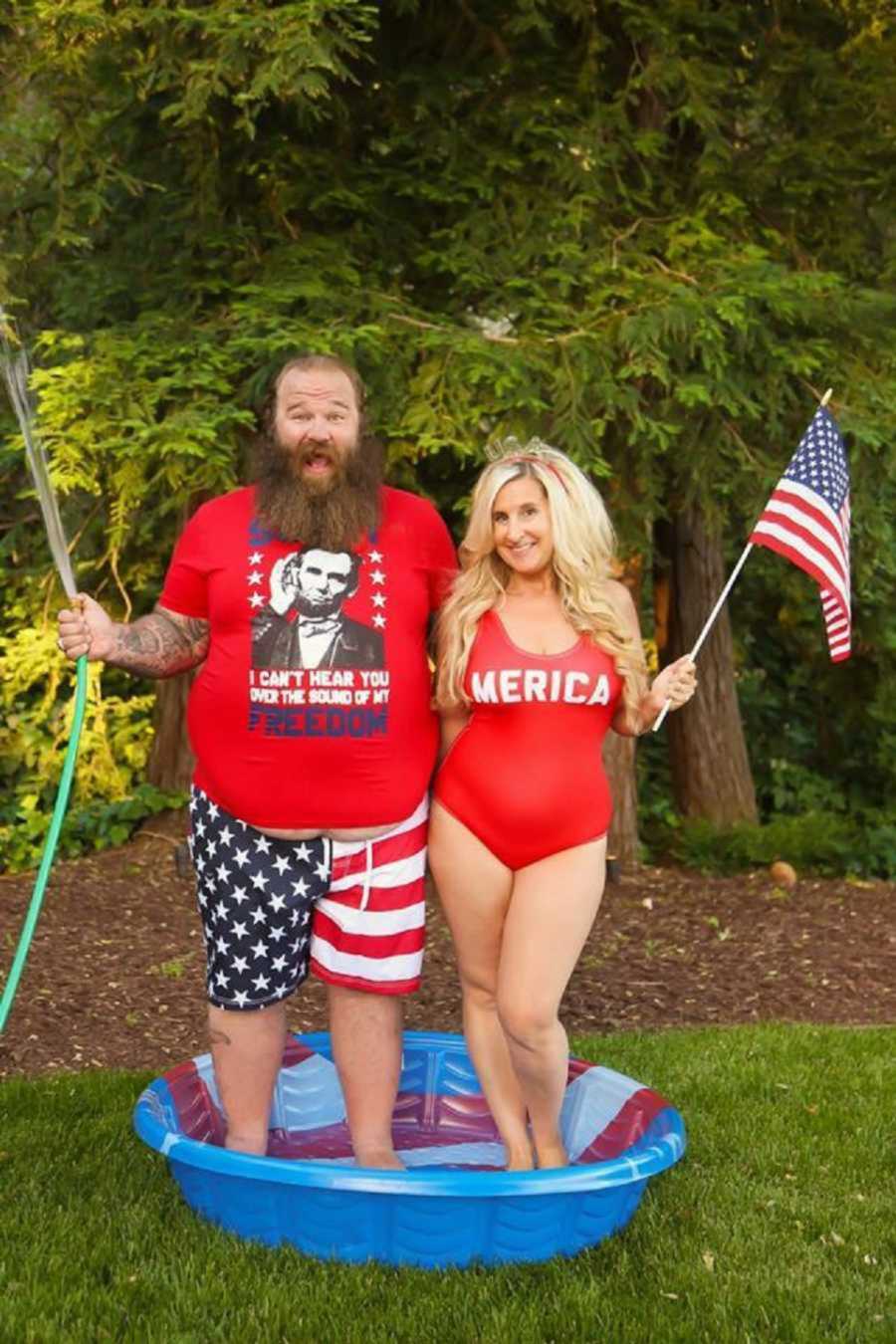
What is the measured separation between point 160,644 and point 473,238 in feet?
11.0

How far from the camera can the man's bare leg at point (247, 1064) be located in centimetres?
371

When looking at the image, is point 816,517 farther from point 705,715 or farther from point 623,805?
point 705,715

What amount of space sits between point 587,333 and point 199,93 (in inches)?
67.5

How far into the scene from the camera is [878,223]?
748cm

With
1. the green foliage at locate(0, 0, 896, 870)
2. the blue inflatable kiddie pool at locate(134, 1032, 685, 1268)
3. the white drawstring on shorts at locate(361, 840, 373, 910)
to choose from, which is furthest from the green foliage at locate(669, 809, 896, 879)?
the white drawstring on shorts at locate(361, 840, 373, 910)

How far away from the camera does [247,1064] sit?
3730 millimetres

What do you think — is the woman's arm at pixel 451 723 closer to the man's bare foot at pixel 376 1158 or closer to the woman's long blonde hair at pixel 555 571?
the woman's long blonde hair at pixel 555 571

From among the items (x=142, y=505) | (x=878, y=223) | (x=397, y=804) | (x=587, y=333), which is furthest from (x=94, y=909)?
(x=878, y=223)

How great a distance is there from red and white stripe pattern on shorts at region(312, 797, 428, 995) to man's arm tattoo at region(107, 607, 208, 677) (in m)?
0.56

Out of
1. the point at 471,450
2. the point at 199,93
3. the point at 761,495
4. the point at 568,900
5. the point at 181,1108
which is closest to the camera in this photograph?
the point at 568,900

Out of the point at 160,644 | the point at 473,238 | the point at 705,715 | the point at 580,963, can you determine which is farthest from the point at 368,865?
the point at 705,715

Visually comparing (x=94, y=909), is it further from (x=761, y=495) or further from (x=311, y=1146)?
(x=761, y=495)

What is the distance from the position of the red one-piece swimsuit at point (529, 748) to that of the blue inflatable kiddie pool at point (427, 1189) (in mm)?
691

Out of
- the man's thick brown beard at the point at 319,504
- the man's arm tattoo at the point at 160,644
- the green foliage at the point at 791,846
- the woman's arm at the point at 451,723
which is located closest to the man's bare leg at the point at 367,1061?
the woman's arm at the point at 451,723
